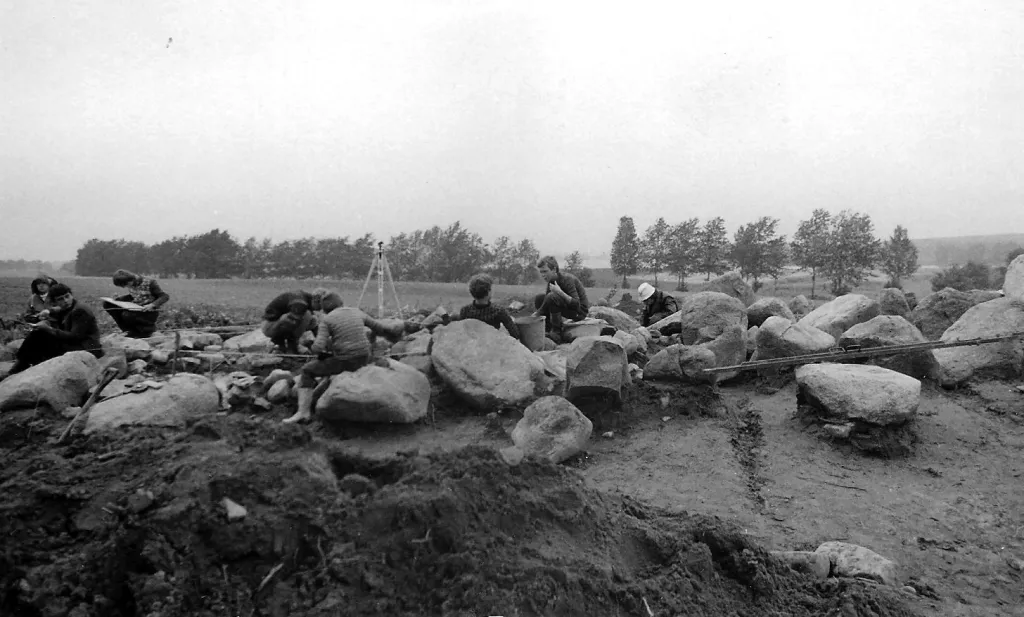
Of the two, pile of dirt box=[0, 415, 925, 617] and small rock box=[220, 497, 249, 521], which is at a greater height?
small rock box=[220, 497, 249, 521]

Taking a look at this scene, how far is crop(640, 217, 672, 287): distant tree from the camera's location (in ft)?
80.8

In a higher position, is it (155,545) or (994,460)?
(155,545)

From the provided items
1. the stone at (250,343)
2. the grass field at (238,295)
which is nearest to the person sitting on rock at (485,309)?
the stone at (250,343)

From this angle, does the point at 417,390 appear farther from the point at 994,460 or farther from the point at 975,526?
the point at 994,460

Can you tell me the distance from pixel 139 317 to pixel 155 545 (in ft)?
29.4

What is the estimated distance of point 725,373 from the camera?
8.17 meters

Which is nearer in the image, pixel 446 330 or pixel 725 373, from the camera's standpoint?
pixel 446 330

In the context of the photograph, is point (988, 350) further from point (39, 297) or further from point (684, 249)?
point (684, 249)

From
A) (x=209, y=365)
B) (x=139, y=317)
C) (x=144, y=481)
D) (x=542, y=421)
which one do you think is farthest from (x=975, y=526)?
(x=139, y=317)

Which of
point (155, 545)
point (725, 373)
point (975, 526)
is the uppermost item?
point (155, 545)

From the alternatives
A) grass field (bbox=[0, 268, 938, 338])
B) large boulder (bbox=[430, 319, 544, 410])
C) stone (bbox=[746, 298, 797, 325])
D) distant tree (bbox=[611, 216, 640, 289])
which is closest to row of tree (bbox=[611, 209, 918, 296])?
distant tree (bbox=[611, 216, 640, 289])

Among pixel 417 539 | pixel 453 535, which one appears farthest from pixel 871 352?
pixel 417 539

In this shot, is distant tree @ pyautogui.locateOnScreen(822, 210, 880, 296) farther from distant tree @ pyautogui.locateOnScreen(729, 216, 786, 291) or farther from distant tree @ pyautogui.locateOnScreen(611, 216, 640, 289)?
distant tree @ pyautogui.locateOnScreen(611, 216, 640, 289)

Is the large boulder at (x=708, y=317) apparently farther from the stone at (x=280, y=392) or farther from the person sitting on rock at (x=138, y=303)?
the person sitting on rock at (x=138, y=303)
